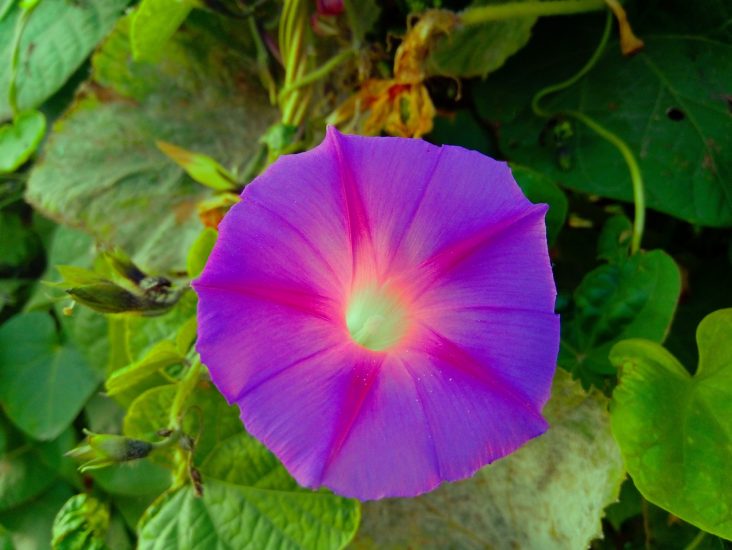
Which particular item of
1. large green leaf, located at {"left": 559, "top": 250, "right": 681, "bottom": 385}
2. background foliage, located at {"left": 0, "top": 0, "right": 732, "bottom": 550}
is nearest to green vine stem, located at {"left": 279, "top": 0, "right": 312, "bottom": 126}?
background foliage, located at {"left": 0, "top": 0, "right": 732, "bottom": 550}

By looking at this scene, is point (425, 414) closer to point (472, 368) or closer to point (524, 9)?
point (472, 368)

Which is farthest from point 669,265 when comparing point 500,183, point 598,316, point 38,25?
point 38,25

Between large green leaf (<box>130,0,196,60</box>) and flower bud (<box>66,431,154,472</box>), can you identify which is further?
large green leaf (<box>130,0,196,60</box>)

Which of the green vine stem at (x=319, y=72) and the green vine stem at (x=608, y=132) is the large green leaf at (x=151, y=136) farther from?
the green vine stem at (x=608, y=132)

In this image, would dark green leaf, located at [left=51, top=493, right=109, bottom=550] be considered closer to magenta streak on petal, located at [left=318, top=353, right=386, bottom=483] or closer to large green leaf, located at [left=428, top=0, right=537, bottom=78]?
magenta streak on petal, located at [left=318, top=353, right=386, bottom=483]

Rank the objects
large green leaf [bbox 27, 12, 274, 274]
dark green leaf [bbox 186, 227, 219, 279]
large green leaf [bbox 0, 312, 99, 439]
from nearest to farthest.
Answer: dark green leaf [bbox 186, 227, 219, 279] < large green leaf [bbox 27, 12, 274, 274] < large green leaf [bbox 0, 312, 99, 439]

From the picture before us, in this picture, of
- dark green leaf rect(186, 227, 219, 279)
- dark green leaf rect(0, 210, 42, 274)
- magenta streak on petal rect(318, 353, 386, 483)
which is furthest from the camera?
dark green leaf rect(0, 210, 42, 274)

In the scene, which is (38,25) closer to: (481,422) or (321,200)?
(321,200)
